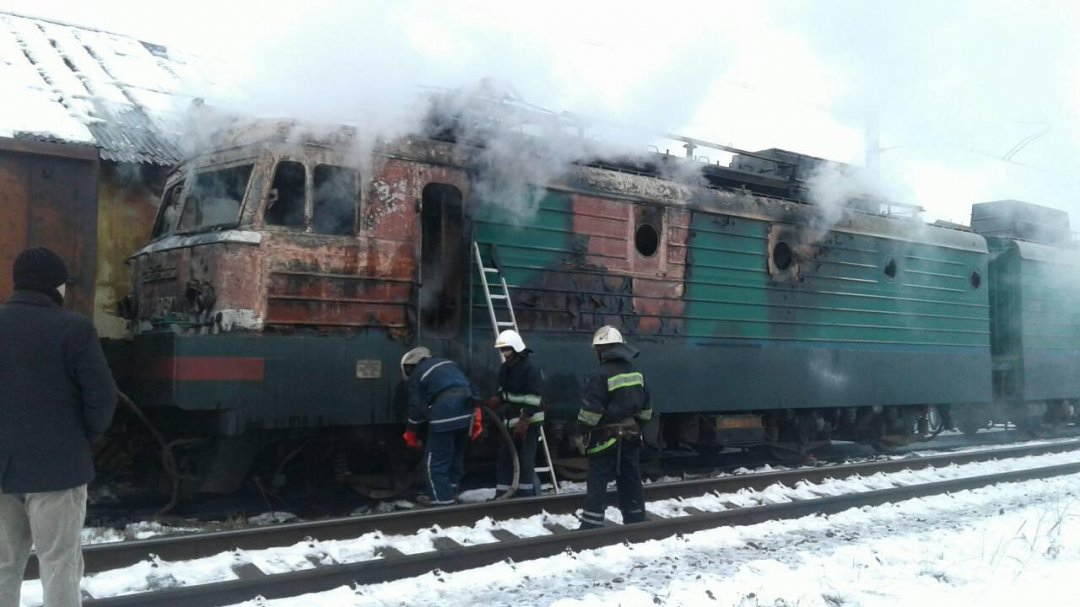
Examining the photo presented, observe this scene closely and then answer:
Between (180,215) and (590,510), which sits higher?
(180,215)

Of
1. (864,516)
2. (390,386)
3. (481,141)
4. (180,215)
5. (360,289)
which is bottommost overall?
(864,516)

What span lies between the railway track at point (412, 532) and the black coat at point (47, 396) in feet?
3.75

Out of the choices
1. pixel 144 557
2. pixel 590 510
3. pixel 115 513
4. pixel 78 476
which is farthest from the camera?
pixel 115 513

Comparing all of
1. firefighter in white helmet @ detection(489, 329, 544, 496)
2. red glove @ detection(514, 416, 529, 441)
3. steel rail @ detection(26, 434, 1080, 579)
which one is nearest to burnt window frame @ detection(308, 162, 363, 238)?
firefighter in white helmet @ detection(489, 329, 544, 496)

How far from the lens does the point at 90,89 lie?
11695mm

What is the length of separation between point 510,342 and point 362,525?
2.05 metres

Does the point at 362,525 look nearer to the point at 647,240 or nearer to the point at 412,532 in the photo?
the point at 412,532

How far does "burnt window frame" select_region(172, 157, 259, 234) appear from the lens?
7453mm

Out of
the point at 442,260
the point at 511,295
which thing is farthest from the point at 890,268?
the point at 442,260

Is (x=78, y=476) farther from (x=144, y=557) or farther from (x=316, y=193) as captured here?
(x=316, y=193)

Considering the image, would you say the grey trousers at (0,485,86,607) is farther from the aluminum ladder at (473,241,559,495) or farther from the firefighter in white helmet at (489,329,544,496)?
the aluminum ladder at (473,241,559,495)

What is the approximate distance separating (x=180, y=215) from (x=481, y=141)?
8.88ft

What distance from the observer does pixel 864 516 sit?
26.0ft

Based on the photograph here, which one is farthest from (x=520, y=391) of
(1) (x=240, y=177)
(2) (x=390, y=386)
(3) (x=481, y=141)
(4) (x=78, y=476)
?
(4) (x=78, y=476)
